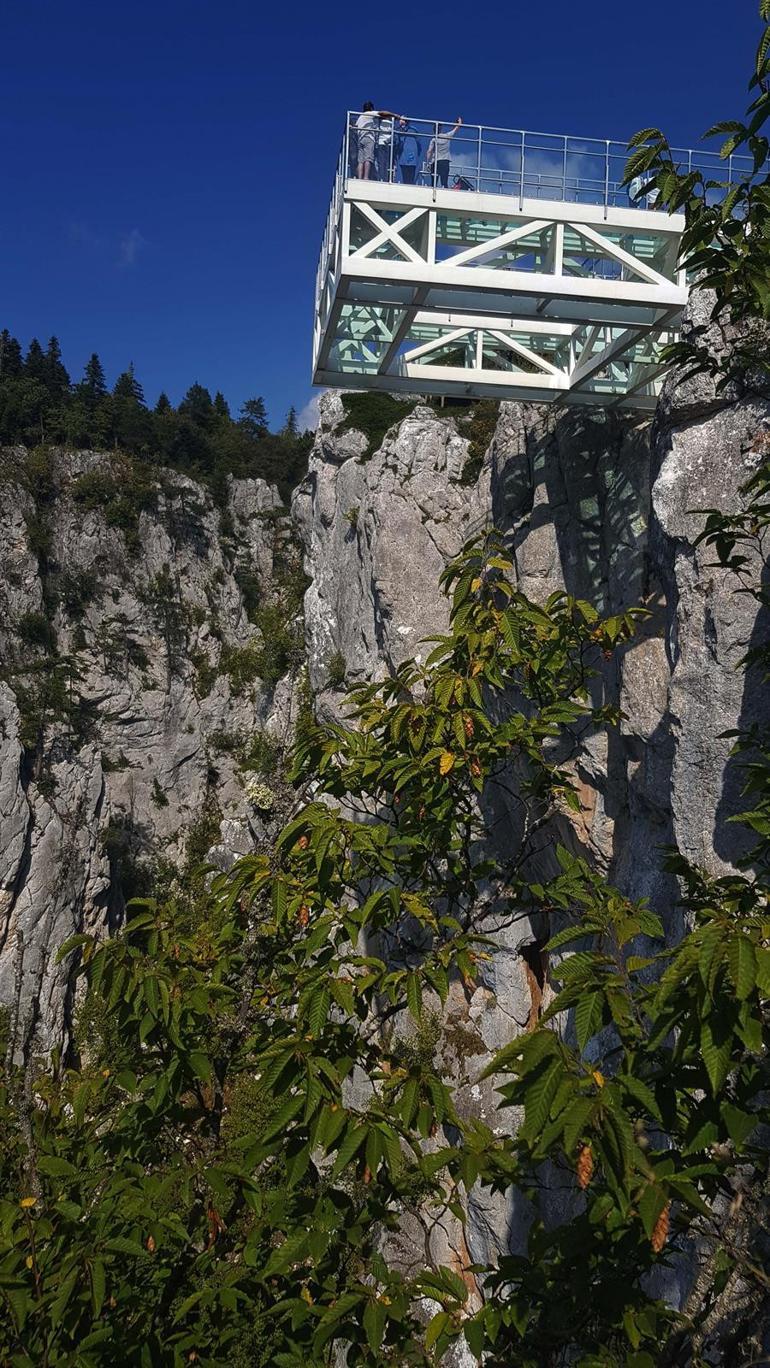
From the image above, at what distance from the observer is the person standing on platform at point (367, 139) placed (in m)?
8.73

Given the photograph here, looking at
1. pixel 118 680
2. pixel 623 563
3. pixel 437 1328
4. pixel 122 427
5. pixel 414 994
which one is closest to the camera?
pixel 437 1328

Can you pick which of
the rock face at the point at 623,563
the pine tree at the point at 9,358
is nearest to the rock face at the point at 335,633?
the rock face at the point at 623,563

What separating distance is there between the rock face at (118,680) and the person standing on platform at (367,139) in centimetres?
2510

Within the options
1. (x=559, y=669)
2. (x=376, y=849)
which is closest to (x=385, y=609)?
(x=559, y=669)

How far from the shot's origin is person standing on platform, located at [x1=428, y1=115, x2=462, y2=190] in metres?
8.90

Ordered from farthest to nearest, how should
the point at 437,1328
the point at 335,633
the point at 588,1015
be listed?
the point at 335,633 < the point at 437,1328 < the point at 588,1015

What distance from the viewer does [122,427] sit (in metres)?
45.6

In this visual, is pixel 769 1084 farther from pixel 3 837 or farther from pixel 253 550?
pixel 253 550

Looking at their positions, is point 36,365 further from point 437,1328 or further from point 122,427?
point 437,1328

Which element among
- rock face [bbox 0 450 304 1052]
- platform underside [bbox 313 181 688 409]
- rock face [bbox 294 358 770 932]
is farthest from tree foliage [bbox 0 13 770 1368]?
rock face [bbox 0 450 304 1052]

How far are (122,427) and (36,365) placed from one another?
7.64 meters

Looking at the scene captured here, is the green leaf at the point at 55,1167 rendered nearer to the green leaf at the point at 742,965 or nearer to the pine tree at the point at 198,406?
the green leaf at the point at 742,965

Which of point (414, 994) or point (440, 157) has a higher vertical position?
point (440, 157)

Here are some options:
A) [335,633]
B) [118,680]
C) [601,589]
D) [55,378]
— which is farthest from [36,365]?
[601,589]
